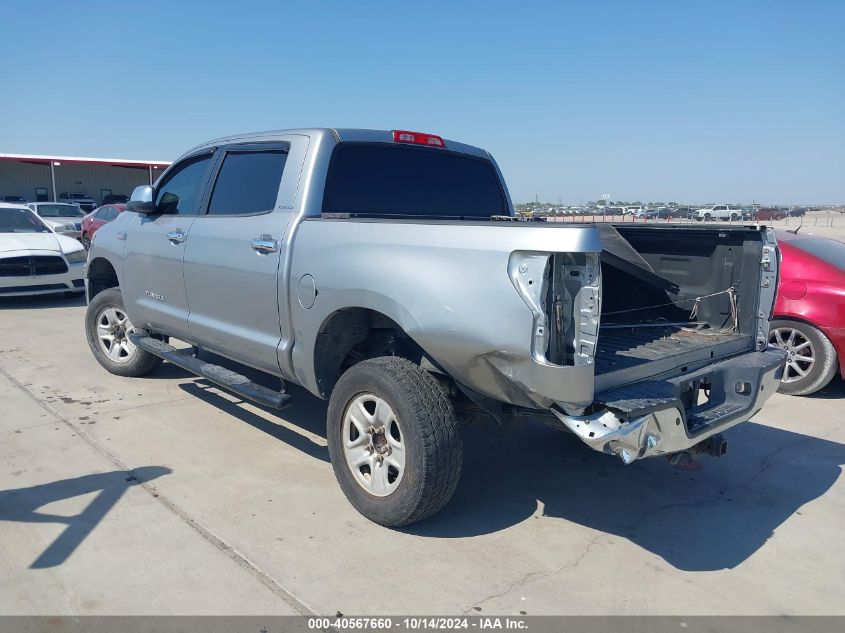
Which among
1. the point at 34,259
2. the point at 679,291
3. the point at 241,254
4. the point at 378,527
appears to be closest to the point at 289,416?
the point at 241,254

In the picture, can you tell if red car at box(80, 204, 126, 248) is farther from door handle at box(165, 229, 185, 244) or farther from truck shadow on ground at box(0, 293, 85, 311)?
door handle at box(165, 229, 185, 244)

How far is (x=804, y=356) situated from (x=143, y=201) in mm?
5975

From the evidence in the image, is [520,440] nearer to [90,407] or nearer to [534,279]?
[534,279]

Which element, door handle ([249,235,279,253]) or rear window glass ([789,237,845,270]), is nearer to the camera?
door handle ([249,235,279,253])

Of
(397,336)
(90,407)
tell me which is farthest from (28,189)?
(397,336)

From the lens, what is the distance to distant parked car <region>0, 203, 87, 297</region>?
10.2 metres

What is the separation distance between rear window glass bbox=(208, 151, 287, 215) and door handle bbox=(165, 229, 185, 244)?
333 millimetres

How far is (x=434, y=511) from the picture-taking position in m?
3.48

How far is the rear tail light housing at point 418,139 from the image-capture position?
181 inches

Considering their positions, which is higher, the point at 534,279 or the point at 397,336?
the point at 534,279

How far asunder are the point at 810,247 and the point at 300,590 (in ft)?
19.1

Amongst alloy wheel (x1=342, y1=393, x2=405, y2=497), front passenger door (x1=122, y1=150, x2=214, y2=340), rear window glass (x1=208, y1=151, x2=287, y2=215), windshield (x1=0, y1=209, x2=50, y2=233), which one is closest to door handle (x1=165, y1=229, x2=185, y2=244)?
front passenger door (x1=122, y1=150, x2=214, y2=340)

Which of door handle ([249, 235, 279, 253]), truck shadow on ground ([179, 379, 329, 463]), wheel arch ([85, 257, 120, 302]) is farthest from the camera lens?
wheel arch ([85, 257, 120, 302])

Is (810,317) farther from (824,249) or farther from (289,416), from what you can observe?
(289,416)
